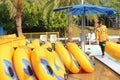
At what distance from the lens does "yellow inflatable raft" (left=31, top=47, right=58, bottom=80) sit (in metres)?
8.29

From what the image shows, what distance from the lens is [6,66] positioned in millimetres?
7996

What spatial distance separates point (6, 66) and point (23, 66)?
0.55m

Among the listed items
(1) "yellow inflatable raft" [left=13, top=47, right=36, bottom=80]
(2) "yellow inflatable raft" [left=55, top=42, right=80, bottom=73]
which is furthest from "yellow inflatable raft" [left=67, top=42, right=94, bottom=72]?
(1) "yellow inflatable raft" [left=13, top=47, right=36, bottom=80]

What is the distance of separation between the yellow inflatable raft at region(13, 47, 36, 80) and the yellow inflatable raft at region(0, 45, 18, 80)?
0.14m

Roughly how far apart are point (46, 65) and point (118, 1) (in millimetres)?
47123

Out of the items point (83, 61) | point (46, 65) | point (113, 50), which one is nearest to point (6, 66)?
point (46, 65)

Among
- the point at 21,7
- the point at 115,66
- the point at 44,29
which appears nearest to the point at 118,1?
the point at 44,29

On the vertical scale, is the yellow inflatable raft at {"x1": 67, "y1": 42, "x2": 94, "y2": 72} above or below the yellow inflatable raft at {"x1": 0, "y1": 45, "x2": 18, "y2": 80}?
below

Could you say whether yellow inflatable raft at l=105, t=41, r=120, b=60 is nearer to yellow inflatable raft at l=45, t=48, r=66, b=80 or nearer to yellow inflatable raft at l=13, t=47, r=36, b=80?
yellow inflatable raft at l=45, t=48, r=66, b=80

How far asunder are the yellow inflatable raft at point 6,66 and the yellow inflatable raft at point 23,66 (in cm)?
14

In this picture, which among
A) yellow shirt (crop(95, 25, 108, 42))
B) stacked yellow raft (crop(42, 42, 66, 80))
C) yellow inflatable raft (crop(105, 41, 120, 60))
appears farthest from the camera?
yellow shirt (crop(95, 25, 108, 42))

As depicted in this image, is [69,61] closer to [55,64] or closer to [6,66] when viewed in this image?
[55,64]

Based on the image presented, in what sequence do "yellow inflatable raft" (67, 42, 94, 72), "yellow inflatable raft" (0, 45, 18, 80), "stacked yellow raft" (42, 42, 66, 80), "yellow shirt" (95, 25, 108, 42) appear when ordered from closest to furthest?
"yellow inflatable raft" (0, 45, 18, 80), "stacked yellow raft" (42, 42, 66, 80), "yellow inflatable raft" (67, 42, 94, 72), "yellow shirt" (95, 25, 108, 42)

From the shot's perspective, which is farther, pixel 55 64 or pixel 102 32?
pixel 102 32
